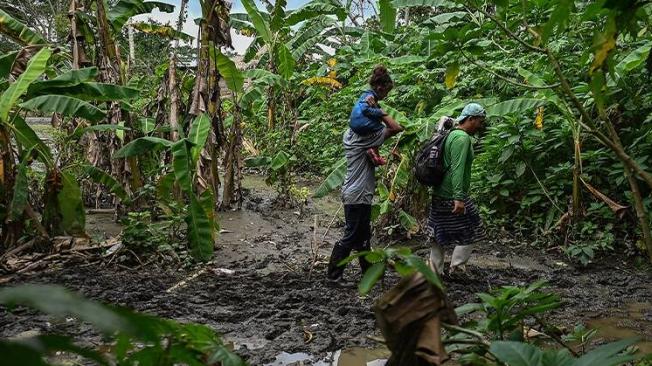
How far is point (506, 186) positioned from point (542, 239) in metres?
1.00

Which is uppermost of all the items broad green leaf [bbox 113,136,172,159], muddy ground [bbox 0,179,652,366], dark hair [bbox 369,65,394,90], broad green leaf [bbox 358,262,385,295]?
dark hair [bbox 369,65,394,90]

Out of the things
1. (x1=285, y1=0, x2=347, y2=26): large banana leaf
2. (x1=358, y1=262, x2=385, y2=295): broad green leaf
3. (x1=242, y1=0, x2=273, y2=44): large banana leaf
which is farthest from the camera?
(x1=285, y1=0, x2=347, y2=26): large banana leaf

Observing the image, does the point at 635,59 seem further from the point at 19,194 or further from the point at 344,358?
the point at 19,194

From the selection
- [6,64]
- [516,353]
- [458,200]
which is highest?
[6,64]

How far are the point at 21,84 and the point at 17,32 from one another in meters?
2.23

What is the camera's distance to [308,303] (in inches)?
187

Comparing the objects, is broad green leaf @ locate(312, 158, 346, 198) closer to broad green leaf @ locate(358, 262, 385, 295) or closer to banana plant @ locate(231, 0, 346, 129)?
banana plant @ locate(231, 0, 346, 129)

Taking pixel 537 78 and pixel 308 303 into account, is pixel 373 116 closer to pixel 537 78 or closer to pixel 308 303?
pixel 308 303

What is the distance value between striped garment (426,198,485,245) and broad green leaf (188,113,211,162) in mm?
2493

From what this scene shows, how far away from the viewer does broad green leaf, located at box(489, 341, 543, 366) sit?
4.22 ft

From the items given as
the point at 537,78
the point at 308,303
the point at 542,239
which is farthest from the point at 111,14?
the point at 542,239

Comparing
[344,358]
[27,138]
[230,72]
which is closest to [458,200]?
[344,358]

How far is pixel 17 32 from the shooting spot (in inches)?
268

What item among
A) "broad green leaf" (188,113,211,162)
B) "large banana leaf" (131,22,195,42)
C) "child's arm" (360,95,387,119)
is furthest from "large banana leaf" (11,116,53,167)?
"large banana leaf" (131,22,195,42)
